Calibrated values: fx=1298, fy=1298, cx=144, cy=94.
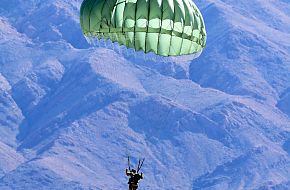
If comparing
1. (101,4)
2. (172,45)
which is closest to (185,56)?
(172,45)

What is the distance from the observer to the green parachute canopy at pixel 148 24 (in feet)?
213

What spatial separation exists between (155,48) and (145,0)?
2.75m

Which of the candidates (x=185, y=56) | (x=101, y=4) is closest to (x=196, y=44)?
(x=185, y=56)

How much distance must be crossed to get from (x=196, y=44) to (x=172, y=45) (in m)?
1.44

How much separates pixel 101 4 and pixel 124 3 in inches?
50.3

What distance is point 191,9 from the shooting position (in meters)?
66.8

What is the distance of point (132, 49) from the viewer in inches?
2608

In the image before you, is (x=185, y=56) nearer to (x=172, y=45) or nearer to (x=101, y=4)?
(x=172, y=45)

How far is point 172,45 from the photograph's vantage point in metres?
66.6

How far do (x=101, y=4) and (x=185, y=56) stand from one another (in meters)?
5.07

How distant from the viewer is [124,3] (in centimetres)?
6550

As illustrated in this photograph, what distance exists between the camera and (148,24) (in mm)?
64875

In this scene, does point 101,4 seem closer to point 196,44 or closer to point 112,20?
point 112,20

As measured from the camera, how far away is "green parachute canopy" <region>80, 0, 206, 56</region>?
64.9 m
